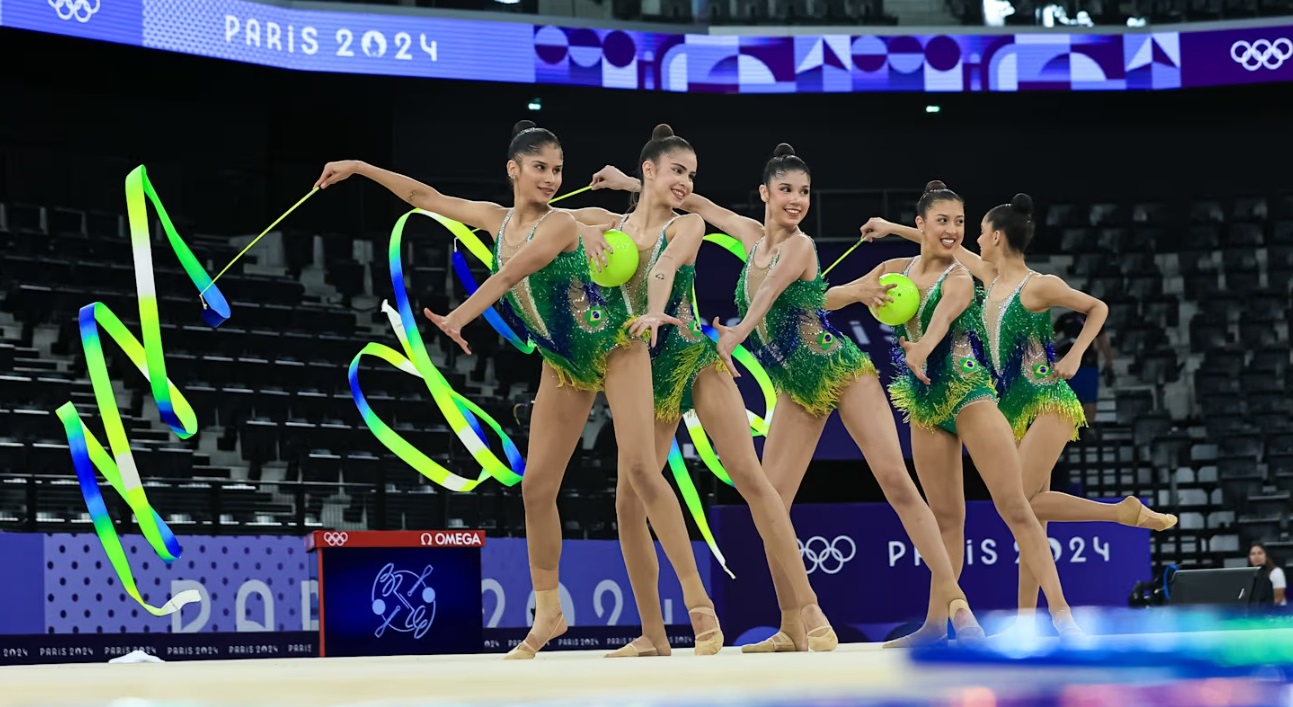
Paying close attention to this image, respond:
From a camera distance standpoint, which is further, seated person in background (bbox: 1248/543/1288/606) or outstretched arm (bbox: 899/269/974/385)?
seated person in background (bbox: 1248/543/1288/606)

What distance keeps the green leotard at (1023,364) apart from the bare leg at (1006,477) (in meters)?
0.43

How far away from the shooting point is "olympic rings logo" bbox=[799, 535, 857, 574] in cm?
1013

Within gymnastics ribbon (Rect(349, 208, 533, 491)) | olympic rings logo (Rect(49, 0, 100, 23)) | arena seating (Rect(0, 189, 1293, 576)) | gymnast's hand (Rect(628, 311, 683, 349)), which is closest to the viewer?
gymnast's hand (Rect(628, 311, 683, 349))

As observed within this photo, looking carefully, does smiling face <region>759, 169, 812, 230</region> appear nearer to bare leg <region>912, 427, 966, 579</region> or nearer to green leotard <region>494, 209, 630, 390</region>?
green leotard <region>494, 209, 630, 390</region>

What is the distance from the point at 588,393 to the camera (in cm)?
514

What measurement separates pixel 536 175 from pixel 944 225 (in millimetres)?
1833

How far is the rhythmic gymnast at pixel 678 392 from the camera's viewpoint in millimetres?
5270

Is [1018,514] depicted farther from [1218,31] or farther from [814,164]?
[814,164]

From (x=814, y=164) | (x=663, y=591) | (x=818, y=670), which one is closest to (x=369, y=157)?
(x=814, y=164)

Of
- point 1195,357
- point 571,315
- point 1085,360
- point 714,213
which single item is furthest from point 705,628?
point 1195,357

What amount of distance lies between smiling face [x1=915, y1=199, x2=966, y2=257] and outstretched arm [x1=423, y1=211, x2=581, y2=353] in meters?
1.73

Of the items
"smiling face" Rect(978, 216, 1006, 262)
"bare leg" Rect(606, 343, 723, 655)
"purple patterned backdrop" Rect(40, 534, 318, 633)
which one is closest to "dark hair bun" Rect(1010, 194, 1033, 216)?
"smiling face" Rect(978, 216, 1006, 262)

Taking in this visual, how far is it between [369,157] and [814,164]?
5.09 metres

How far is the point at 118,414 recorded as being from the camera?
9219 millimetres
